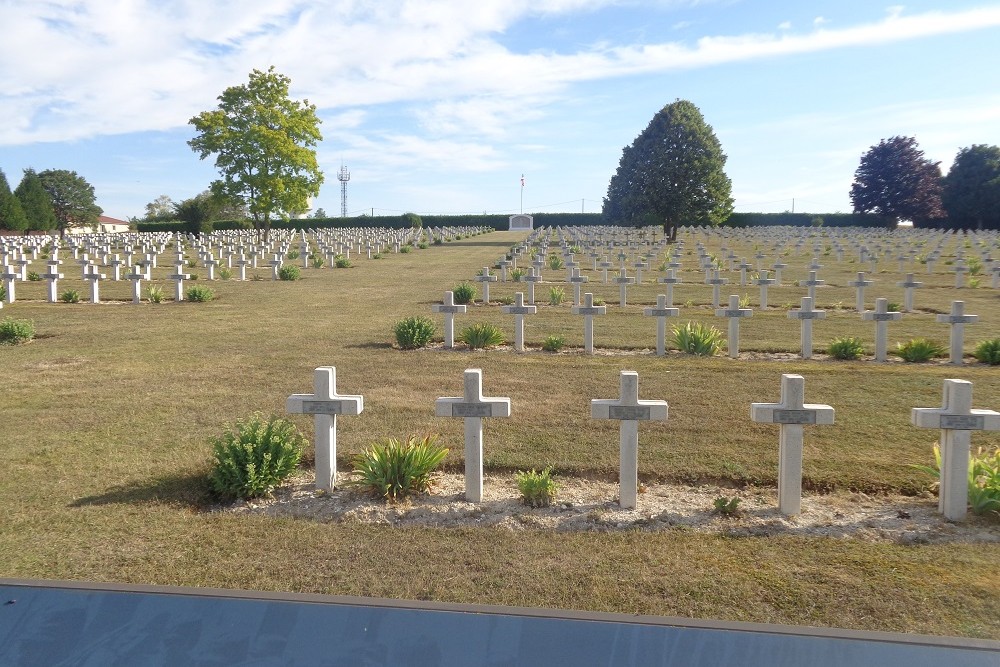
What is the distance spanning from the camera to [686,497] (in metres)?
5.58

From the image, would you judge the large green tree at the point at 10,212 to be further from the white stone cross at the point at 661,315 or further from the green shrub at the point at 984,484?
the green shrub at the point at 984,484

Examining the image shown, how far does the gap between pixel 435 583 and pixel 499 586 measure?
33 centimetres

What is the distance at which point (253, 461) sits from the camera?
5.47m

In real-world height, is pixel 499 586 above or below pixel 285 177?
below

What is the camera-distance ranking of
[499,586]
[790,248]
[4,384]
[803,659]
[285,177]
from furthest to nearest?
[285,177]
[790,248]
[4,384]
[499,586]
[803,659]

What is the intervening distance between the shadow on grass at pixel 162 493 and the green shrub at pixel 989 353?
10029mm

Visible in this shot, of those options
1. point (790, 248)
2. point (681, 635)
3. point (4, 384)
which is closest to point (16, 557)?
point (681, 635)

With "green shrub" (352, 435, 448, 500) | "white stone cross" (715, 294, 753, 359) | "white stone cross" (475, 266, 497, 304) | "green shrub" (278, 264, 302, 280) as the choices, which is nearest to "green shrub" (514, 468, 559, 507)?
"green shrub" (352, 435, 448, 500)

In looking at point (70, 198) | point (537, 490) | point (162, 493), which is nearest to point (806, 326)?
point (537, 490)

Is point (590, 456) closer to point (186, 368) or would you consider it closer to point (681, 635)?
point (681, 635)

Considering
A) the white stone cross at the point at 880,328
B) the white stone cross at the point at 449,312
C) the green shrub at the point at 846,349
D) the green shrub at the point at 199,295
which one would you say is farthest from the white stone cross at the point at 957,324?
the green shrub at the point at 199,295

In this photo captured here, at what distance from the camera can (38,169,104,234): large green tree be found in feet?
254

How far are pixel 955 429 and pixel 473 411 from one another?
9.96ft

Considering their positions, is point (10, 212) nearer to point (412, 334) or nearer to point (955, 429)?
point (412, 334)
